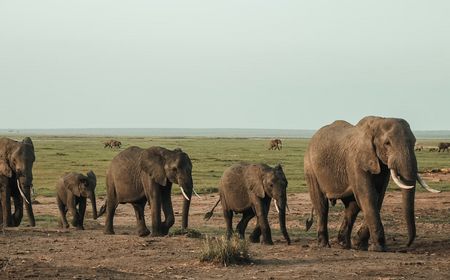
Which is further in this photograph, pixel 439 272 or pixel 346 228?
pixel 346 228

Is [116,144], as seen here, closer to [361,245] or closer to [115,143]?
[115,143]

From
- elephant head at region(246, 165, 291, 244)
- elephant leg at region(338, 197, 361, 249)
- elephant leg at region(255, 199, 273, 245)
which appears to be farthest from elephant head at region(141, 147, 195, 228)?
elephant leg at region(338, 197, 361, 249)

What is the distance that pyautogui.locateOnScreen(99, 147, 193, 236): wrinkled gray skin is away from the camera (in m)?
18.0

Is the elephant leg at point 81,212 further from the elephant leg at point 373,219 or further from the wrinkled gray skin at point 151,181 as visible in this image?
the elephant leg at point 373,219

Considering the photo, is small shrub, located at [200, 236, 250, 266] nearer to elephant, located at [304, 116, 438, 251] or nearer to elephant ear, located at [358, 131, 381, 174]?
elephant, located at [304, 116, 438, 251]

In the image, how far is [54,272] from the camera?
42.1 feet

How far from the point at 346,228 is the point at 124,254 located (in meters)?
4.16

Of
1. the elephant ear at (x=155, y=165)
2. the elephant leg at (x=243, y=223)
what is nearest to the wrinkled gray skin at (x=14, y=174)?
the elephant ear at (x=155, y=165)

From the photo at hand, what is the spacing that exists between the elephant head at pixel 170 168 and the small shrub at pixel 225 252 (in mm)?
3775

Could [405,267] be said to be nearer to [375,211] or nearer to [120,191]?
[375,211]

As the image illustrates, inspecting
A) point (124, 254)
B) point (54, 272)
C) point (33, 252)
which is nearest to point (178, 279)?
point (54, 272)

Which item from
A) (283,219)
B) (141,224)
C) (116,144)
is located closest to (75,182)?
(141,224)

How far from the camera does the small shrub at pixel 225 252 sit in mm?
13844

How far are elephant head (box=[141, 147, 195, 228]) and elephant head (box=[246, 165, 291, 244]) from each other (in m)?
1.34
